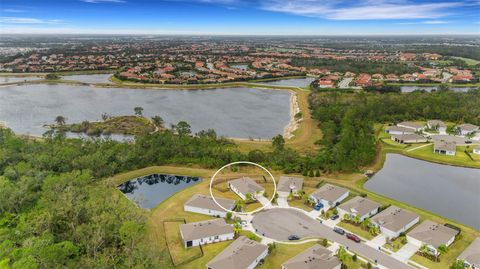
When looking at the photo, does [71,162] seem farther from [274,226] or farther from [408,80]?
[408,80]

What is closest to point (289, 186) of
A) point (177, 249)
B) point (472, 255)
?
point (177, 249)

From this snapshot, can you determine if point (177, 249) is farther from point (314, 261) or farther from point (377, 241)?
point (377, 241)

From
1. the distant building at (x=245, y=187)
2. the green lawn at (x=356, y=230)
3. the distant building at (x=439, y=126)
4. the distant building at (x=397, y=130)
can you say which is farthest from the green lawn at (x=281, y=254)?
the distant building at (x=439, y=126)

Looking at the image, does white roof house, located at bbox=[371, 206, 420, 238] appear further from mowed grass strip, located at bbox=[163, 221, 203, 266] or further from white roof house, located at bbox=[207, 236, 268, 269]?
mowed grass strip, located at bbox=[163, 221, 203, 266]

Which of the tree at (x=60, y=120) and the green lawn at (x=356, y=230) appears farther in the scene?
the tree at (x=60, y=120)

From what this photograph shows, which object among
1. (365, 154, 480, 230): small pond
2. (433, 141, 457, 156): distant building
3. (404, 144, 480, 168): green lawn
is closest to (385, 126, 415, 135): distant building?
(404, 144, 480, 168): green lawn

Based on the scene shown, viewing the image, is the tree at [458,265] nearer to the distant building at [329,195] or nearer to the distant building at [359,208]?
the distant building at [359,208]
